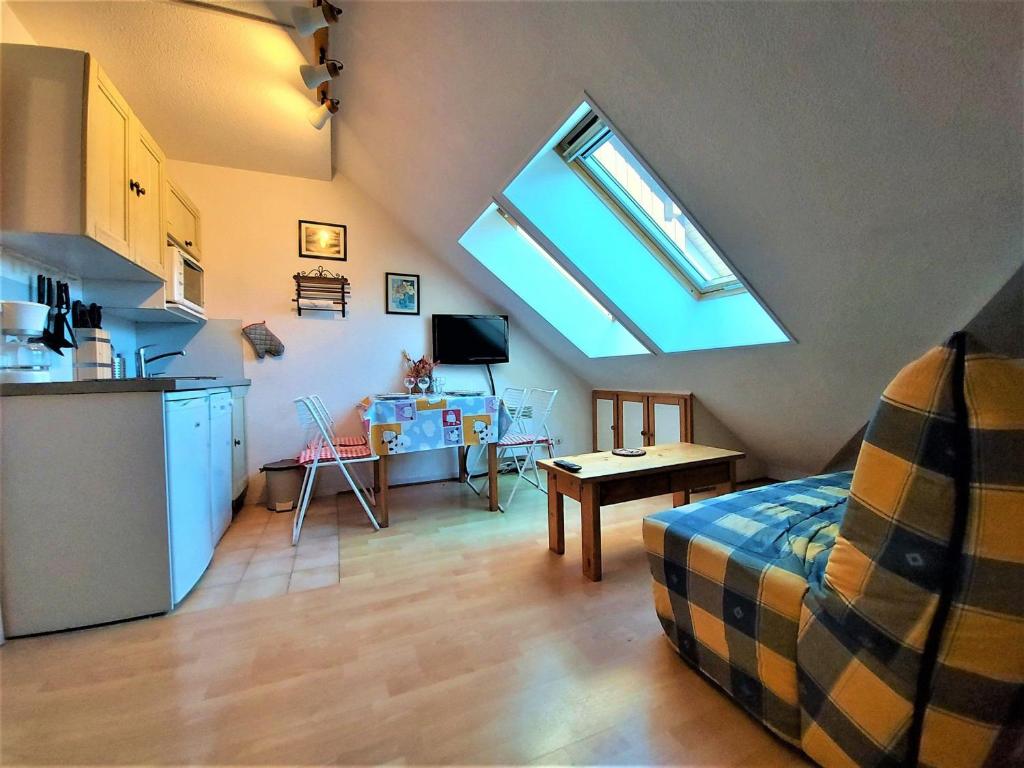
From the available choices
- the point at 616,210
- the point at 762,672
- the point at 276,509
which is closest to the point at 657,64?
the point at 616,210

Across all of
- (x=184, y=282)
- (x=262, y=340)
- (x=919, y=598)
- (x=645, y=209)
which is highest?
(x=645, y=209)

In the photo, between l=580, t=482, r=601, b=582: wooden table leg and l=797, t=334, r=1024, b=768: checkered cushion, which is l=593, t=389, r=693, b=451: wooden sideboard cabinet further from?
l=797, t=334, r=1024, b=768: checkered cushion

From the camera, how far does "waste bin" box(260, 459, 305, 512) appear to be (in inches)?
113

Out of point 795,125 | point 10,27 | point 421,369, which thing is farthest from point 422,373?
point 795,125

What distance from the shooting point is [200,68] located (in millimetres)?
2061

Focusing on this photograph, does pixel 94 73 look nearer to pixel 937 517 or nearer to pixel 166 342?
pixel 166 342

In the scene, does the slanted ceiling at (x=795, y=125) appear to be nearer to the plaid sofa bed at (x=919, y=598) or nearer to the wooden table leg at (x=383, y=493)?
the plaid sofa bed at (x=919, y=598)

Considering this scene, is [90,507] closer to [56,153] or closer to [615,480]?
[56,153]

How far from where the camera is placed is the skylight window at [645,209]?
2375 millimetres

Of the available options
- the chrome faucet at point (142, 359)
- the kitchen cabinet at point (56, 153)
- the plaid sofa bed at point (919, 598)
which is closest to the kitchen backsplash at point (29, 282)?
the kitchen cabinet at point (56, 153)

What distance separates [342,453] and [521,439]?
1.30 meters

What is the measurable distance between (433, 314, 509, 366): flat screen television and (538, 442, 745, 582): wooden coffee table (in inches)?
65.6

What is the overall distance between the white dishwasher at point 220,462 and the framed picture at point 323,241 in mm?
1344

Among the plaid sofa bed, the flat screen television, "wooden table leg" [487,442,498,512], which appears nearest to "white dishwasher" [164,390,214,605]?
"wooden table leg" [487,442,498,512]
